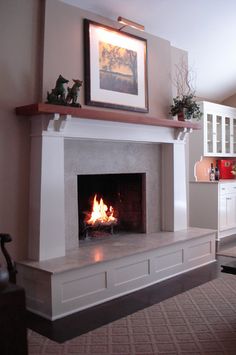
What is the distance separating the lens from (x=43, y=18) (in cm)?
336

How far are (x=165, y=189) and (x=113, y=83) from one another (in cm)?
149

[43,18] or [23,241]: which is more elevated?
[43,18]

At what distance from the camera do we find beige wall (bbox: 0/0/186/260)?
317 centimetres

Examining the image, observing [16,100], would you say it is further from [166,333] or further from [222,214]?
[222,214]

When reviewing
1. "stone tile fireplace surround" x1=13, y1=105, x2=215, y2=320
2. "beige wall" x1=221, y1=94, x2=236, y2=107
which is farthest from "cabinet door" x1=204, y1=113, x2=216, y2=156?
"stone tile fireplace surround" x1=13, y1=105, x2=215, y2=320

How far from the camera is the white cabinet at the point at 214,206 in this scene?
5.89 meters

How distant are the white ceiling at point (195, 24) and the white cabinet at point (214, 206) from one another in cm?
171

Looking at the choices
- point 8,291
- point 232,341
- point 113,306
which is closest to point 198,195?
point 113,306

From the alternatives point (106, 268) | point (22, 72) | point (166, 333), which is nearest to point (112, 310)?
point (106, 268)

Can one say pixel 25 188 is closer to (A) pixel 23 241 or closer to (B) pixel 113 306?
(A) pixel 23 241

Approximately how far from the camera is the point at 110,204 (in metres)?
4.75

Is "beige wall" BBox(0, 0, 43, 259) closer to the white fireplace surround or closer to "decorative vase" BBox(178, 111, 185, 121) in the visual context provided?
the white fireplace surround

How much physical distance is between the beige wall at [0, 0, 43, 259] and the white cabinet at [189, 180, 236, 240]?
344 cm

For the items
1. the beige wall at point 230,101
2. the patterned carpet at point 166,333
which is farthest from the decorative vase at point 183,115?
the beige wall at point 230,101
